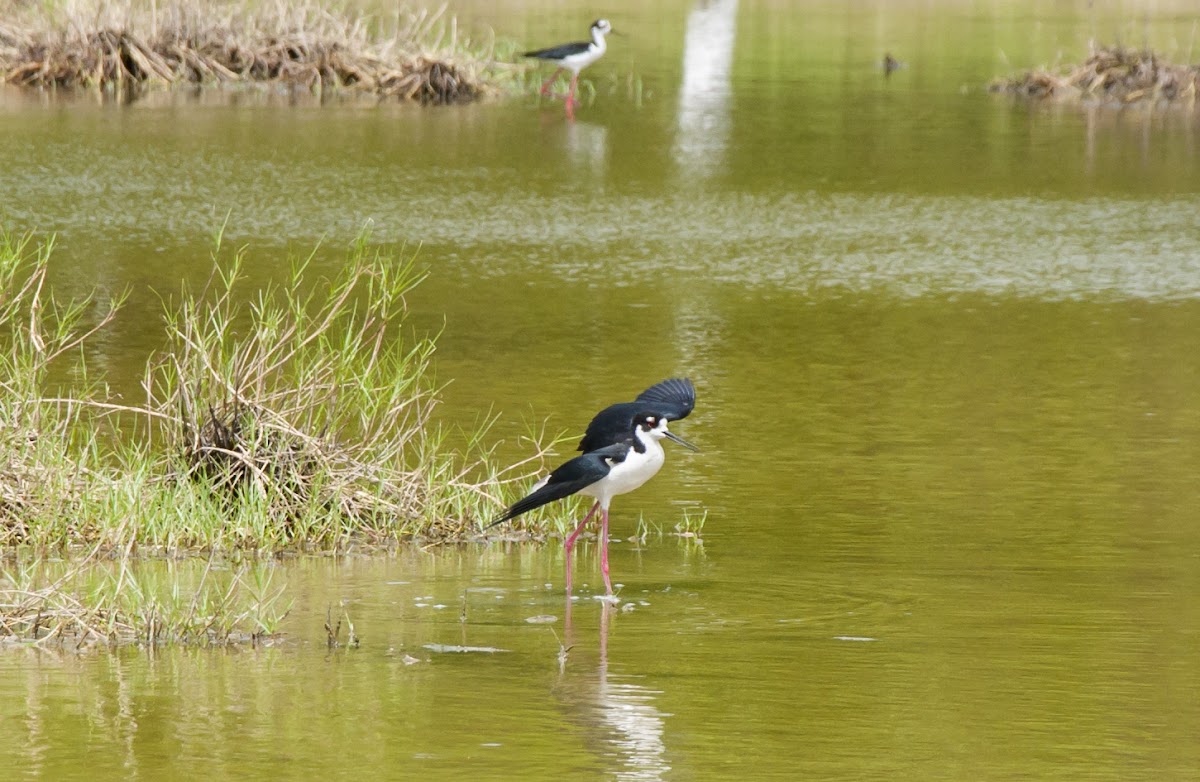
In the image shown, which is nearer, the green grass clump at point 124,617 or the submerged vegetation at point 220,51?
the green grass clump at point 124,617

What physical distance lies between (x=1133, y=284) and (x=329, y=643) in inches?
445

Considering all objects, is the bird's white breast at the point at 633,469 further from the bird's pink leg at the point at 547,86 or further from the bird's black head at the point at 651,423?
the bird's pink leg at the point at 547,86

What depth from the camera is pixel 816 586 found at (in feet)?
25.6

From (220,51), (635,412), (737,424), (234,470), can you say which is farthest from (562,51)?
(635,412)

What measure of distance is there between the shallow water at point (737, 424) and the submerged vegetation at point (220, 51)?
1.26m

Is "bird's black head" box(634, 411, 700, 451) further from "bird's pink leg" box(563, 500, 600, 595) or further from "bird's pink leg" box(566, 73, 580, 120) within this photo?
"bird's pink leg" box(566, 73, 580, 120)

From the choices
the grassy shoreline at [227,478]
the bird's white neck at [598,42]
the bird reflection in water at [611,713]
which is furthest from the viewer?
the bird's white neck at [598,42]

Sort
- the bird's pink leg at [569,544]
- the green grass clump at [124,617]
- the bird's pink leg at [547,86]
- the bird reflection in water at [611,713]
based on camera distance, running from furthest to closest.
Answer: the bird's pink leg at [547,86] → the bird's pink leg at [569,544] → the green grass clump at [124,617] → the bird reflection in water at [611,713]

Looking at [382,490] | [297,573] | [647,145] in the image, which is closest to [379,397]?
[382,490]

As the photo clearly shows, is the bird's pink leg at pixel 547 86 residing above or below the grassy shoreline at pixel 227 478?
above

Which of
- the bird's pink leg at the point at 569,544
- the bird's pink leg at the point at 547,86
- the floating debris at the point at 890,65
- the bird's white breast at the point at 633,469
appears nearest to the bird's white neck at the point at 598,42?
the bird's pink leg at the point at 547,86

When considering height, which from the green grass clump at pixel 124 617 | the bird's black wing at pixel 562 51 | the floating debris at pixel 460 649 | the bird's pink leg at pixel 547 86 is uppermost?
the bird's black wing at pixel 562 51

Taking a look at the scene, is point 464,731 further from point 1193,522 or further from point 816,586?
point 1193,522

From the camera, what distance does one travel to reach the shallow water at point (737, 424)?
5.95 meters
